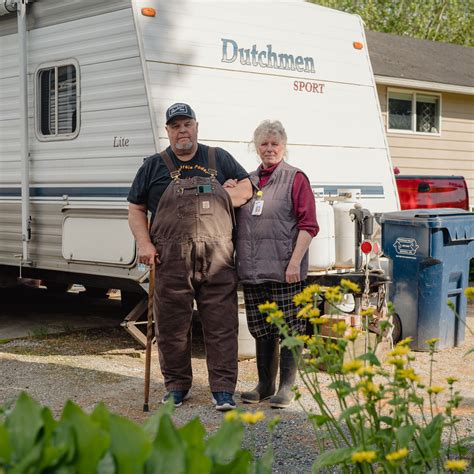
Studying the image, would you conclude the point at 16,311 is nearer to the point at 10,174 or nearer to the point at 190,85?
the point at 10,174

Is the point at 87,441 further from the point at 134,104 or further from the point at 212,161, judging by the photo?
the point at 134,104

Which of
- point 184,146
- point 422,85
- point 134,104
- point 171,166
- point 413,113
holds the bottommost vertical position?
point 171,166

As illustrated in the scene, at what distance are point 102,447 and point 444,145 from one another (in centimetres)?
1545

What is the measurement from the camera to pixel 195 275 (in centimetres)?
554

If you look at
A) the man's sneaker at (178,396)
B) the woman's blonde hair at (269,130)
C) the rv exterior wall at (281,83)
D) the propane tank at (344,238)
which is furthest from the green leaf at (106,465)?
the propane tank at (344,238)

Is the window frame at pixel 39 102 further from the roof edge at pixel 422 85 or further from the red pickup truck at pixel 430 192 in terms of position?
the roof edge at pixel 422 85

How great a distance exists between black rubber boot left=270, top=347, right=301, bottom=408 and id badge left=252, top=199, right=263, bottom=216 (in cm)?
87

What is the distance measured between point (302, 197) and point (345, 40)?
3.10m

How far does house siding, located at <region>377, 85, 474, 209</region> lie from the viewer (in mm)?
16016

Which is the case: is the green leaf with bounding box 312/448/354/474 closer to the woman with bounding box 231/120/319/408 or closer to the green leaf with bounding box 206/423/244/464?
the green leaf with bounding box 206/423/244/464

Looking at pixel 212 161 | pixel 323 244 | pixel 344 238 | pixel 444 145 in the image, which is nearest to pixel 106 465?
pixel 212 161

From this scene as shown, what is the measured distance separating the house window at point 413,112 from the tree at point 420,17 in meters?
14.2

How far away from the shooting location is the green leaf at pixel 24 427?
2111 millimetres

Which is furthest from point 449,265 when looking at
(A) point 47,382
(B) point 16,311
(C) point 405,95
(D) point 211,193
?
(C) point 405,95
